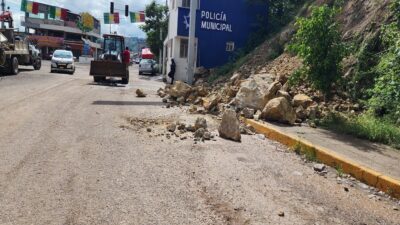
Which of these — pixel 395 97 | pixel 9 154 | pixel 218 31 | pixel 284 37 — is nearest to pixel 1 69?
pixel 218 31

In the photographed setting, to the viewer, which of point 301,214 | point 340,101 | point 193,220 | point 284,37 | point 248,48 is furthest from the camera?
point 248,48

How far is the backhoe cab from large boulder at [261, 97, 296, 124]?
44.7 feet

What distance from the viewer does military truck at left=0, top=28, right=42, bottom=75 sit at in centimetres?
2197

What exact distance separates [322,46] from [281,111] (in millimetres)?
1839

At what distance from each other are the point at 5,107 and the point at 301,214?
888 centimetres

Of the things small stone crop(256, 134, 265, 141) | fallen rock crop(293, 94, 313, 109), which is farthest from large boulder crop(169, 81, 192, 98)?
small stone crop(256, 134, 265, 141)

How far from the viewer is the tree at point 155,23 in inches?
1623

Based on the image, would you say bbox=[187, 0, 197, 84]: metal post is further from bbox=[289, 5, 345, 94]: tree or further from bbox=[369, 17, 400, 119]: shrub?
bbox=[369, 17, 400, 119]: shrub

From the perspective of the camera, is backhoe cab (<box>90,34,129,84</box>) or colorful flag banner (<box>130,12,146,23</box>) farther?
colorful flag banner (<box>130,12,146,23</box>)

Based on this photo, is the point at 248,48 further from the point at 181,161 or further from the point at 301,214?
the point at 301,214

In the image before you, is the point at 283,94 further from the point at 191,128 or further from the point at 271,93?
the point at 191,128

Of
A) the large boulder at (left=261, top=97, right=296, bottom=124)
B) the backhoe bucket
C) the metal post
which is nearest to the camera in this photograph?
the large boulder at (left=261, top=97, right=296, bottom=124)

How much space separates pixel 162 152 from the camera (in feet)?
23.0

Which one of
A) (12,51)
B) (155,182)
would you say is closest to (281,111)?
(155,182)
